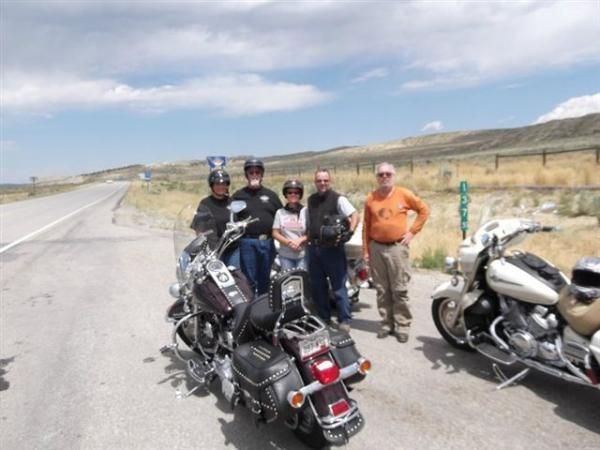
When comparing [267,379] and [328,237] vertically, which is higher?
[328,237]

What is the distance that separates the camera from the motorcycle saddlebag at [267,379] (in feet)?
9.86

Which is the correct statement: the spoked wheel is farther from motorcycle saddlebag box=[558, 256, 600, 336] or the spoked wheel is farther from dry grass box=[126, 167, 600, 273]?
dry grass box=[126, 167, 600, 273]

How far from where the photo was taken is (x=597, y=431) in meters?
3.42

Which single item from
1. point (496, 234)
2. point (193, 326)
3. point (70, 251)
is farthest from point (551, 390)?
point (70, 251)

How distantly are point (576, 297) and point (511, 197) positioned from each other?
1373 cm

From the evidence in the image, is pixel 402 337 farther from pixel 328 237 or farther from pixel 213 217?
pixel 213 217

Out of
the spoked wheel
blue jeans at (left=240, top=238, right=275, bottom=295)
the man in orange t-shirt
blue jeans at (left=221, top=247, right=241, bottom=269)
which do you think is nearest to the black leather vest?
the man in orange t-shirt

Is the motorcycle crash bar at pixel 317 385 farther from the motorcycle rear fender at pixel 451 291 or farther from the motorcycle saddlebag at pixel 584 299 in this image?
the motorcycle rear fender at pixel 451 291

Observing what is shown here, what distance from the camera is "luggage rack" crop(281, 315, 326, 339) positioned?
131 inches

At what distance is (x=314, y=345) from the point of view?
3.17 metres

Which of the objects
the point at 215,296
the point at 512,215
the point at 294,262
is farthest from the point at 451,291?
the point at 512,215

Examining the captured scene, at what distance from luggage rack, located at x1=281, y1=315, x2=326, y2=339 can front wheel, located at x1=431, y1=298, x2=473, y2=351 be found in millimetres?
2036

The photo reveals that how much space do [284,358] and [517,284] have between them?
211cm

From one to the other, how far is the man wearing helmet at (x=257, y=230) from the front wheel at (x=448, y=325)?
6.09 feet
